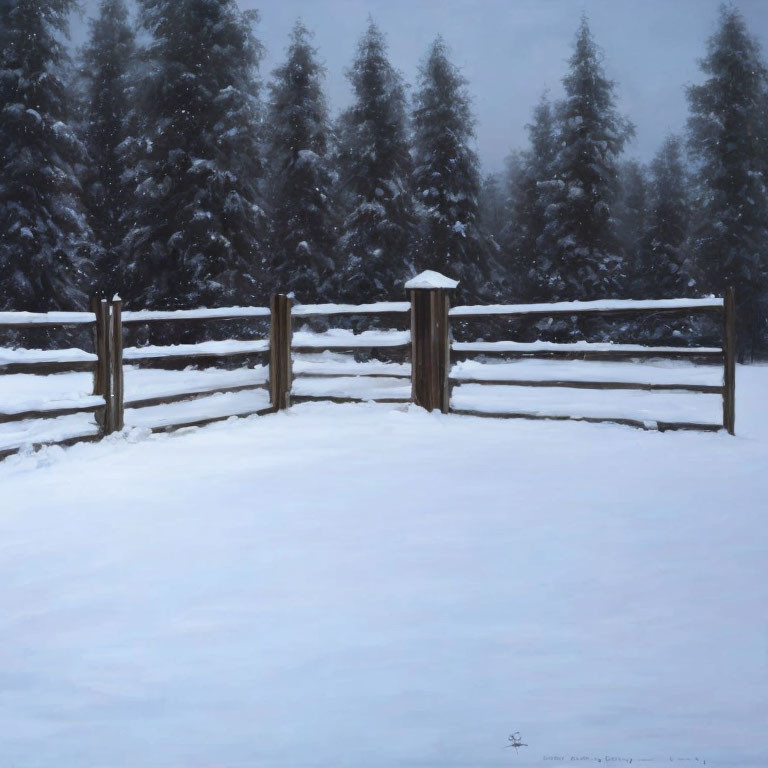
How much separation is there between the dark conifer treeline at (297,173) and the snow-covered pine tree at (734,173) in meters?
0.05

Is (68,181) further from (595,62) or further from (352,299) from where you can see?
(595,62)

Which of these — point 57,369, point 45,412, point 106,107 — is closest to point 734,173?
point 106,107

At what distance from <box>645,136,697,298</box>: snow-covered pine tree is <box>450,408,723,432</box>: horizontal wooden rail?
82.9 ft

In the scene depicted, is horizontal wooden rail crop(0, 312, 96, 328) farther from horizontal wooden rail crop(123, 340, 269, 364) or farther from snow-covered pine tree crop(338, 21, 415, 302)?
snow-covered pine tree crop(338, 21, 415, 302)

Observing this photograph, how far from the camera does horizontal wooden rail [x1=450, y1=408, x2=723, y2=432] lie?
8.19 meters

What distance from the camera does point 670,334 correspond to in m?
30.2

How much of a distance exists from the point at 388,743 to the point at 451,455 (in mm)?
4591

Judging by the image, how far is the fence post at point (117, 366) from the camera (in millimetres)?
7820

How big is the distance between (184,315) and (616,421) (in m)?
4.21

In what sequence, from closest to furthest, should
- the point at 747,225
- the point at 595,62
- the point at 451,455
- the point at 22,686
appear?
1. the point at 22,686
2. the point at 451,455
3. the point at 747,225
4. the point at 595,62

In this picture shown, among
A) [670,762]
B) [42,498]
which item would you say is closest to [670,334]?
[42,498]
